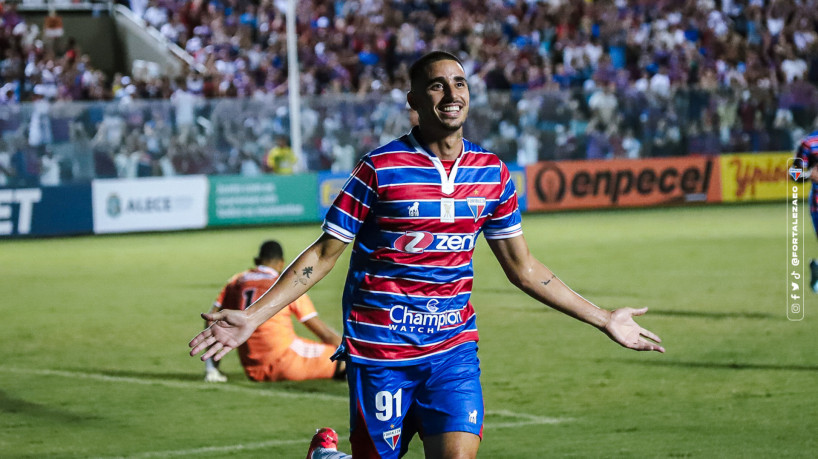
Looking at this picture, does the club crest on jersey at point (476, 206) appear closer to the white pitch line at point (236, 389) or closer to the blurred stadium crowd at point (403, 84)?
the white pitch line at point (236, 389)

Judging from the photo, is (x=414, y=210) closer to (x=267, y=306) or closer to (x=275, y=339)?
(x=267, y=306)

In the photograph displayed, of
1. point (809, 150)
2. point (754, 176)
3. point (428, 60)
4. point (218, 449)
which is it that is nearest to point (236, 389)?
point (218, 449)

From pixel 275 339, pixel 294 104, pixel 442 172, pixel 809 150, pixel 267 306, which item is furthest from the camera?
pixel 294 104

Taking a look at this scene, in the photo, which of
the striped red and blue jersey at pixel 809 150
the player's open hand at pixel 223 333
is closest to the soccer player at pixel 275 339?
the player's open hand at pixel 223 333

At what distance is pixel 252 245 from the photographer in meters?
22.7

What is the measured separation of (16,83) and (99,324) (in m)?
15.5

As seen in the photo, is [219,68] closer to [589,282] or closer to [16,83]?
[16,83]

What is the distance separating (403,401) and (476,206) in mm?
820

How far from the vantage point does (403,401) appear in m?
4.93

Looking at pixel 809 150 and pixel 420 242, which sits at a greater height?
pixel 809 150

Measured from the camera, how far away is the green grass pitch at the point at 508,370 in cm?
780

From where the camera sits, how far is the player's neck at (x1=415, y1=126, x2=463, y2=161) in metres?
4.89

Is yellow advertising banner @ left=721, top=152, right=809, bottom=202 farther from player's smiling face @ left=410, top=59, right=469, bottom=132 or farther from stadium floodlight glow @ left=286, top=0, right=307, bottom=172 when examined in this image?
player's smiling face @ left=410, top=59, right=469, bottom=132

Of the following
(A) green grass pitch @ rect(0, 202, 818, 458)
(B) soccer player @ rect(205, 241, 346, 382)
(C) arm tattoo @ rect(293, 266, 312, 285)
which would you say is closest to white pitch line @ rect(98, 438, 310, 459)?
(A) green grass pitch @ rect(0, 202, 818, 458)
